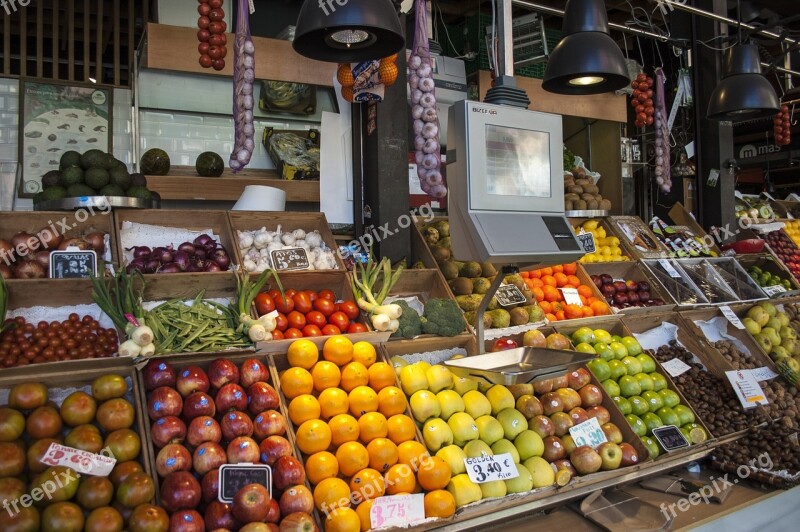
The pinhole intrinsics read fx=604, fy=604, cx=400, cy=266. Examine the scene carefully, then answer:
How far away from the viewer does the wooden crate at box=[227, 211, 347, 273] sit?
361 cm

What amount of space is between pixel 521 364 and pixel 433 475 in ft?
1.96

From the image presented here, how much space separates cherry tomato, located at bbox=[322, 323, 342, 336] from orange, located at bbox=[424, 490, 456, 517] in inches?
37.5

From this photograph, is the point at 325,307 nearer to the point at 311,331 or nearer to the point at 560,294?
the point at 311,331

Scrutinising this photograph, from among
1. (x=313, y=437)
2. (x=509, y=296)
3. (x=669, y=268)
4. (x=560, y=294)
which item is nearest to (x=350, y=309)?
(x=313, y=437)

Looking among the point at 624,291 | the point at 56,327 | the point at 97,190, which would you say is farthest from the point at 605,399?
the point at 97,190

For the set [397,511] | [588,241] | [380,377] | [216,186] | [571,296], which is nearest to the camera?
[397,511]

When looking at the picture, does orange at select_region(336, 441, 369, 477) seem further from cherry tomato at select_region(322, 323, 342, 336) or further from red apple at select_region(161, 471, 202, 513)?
cherry tomato at select_region(322, 323, 342, 336)

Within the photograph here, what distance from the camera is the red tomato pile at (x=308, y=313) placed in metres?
3.01

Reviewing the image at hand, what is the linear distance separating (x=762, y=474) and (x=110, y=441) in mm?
3103

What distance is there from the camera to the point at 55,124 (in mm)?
5777

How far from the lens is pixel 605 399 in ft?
10.8

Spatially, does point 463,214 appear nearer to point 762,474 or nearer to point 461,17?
point 762,474

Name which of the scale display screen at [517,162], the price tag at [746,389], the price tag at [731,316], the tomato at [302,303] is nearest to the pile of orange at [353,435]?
the tomato at [302,303]

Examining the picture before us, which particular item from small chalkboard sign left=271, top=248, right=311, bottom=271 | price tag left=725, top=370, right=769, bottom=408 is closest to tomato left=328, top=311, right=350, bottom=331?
small chalkboard sign left=271, top=248, right=311, bottom=271
